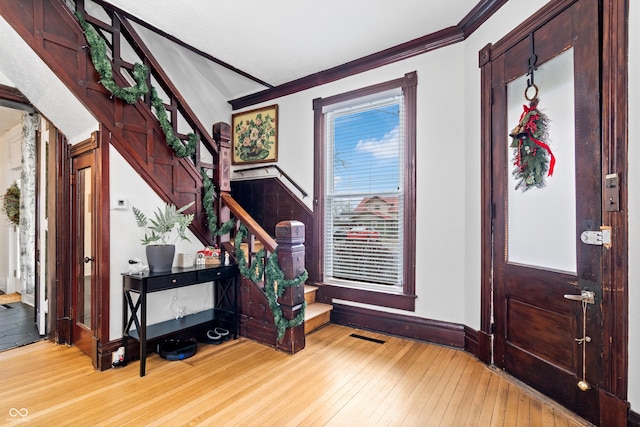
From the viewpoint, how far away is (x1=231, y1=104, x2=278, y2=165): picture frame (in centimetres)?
460

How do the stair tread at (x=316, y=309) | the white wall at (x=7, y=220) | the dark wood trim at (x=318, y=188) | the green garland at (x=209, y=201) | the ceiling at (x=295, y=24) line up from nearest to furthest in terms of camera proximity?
the ceiling at (x=295, y=24) < the green garland at (x=209, y=201) < the stair tread at (x=316, y=309) < the dark wood trim at (x=318, y=188) < the white wall at (x=7, y=220)

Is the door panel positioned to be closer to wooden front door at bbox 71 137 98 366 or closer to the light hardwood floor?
wooden front door at bbox 71 137 98 366

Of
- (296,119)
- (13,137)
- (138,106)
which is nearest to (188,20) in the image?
(138,106)

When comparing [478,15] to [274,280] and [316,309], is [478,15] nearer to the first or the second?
[274,280]

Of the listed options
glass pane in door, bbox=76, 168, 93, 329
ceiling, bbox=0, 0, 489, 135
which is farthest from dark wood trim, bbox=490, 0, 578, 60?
glass pane in door, bbox=76, 168, 93, 329

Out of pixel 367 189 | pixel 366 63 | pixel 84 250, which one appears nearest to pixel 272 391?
pixel 84 250

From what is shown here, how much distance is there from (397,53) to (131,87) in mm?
2682

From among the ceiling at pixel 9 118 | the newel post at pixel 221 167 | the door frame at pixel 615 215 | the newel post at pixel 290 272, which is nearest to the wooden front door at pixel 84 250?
the newel post at pixel 221 167

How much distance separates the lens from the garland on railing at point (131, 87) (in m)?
2.61

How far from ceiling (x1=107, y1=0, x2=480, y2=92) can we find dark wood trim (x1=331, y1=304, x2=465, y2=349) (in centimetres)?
295

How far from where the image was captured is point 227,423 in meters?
1.99

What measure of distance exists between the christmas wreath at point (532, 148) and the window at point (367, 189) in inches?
43.0

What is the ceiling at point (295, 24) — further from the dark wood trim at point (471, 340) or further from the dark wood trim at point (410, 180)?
the dark wood trim at point (471, 340)

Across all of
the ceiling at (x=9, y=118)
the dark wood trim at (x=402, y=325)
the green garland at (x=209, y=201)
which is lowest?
the dark wood trim at (x=402, y=325)
